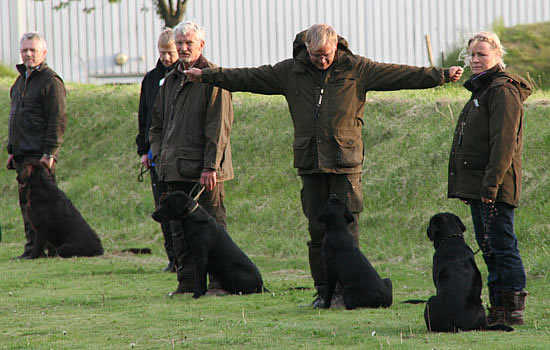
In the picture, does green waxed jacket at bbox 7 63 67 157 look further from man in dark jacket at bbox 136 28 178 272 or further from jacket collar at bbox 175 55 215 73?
jacket collar at bbox 175 55 215 73

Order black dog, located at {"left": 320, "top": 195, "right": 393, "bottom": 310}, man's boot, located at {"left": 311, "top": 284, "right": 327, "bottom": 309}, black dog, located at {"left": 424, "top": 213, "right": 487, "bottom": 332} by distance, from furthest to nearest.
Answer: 1. man's boot, located at {"left": 311, "top": 284, "right": 327, "bottom": 309}
2. black dog, located at {"left": 320, "top": 195, "right": 393, "bottom": 310}
3. black dog, located at {"left": 424, "top": 213, "right": 487, "bottom": 332}

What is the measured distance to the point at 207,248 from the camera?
6.90 metres

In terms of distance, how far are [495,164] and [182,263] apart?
2885 millimetres

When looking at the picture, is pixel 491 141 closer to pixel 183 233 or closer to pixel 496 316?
pixel 496 316

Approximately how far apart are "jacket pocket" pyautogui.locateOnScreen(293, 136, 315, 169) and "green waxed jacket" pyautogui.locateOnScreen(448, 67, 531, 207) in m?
0.98

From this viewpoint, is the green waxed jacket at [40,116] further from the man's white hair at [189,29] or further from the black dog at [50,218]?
the man's white hair at [189,29]

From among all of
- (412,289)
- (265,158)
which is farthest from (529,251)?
(265,158)

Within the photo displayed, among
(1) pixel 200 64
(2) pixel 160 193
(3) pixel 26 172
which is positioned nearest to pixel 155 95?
(2) pixel 160 193

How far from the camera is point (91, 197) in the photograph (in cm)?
1420

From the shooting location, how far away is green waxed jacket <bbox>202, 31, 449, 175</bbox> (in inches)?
240

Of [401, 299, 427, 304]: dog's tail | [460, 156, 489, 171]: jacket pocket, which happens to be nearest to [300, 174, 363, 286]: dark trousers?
[401, 299, 427, 304]: dog's tail

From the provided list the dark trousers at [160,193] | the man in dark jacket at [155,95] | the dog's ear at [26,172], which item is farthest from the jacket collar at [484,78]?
the dog's ear at [26,172]

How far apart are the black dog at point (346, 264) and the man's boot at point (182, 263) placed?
1503 mm

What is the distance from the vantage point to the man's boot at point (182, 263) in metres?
7.18
